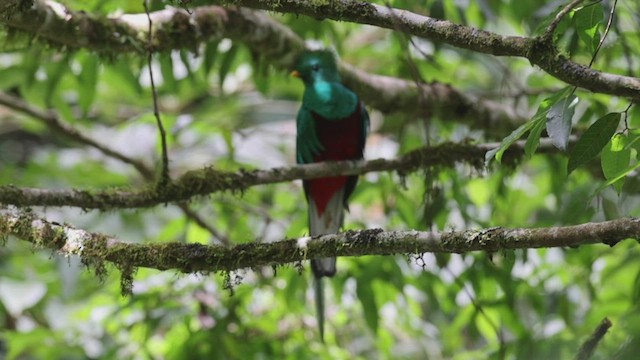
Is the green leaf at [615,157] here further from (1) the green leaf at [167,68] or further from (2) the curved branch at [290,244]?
(1) the green leaf at [167,68]

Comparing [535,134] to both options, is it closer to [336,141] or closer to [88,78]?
[336,141]

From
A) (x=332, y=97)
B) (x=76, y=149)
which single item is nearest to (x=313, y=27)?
(x=332, y=97)

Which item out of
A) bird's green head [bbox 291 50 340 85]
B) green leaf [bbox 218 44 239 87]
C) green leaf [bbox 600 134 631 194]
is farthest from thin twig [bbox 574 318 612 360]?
green leaf [bbox 218 44 239 87]

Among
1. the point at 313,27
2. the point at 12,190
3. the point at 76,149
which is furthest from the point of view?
the point at 76,149

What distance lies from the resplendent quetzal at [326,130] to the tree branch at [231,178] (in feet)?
2.10

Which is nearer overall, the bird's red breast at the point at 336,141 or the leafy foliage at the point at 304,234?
the leafy foliage at the point at 304,234

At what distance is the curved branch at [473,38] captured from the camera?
213cm

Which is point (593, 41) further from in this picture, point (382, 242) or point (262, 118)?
point (262, 118)

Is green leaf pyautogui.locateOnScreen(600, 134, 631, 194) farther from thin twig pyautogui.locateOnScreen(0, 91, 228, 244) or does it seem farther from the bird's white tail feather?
thin twig pyautogui.locateOnScreen(0, 91, 228, 244)

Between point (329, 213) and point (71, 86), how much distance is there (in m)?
1.63

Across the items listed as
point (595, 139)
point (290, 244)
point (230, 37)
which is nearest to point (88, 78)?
point (230, 37)

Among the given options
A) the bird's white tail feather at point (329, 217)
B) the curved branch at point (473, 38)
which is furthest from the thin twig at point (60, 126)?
the curved branch at point (473, 38)

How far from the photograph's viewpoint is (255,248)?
2.27m

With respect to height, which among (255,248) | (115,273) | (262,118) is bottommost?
(115,273)
